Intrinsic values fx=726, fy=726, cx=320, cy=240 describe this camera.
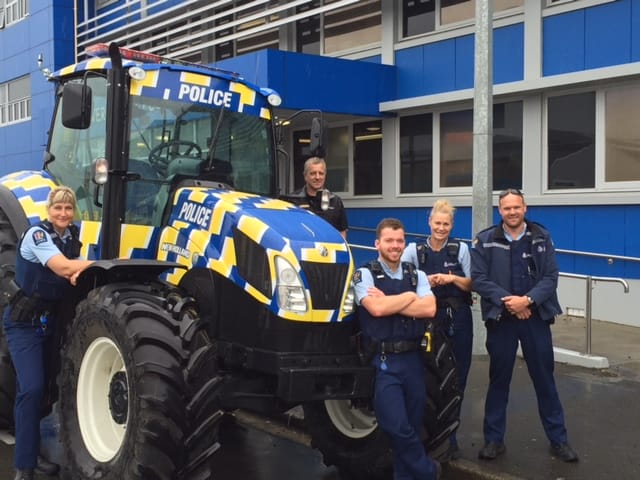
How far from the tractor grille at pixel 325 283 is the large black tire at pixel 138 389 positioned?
686mm

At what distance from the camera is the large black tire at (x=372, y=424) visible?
472 cm

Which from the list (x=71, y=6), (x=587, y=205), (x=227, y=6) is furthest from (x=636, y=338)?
(x=71, y=6)

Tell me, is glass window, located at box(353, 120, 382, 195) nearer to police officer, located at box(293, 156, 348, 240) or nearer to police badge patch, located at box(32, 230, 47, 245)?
police officer, located at box(293, 156, 348, 240)

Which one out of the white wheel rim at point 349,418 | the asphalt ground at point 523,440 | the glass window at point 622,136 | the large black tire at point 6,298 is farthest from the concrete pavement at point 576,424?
→ the large black tire at point 6,298

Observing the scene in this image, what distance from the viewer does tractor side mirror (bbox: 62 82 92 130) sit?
4988mm

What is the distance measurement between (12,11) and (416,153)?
17776 millimetres

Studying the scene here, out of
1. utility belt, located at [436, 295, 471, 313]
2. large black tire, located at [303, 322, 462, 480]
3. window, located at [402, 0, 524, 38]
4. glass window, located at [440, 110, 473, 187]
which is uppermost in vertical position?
window, located at [402, 0, 524, 38]

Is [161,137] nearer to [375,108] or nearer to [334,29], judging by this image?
[375,108]

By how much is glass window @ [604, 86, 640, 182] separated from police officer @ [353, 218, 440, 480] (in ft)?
23.0

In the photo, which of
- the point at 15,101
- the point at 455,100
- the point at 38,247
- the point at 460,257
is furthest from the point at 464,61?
the point at 15,101

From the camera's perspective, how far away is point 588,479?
15.9ft

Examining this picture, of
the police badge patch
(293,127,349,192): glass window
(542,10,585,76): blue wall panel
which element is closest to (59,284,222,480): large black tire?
the police badge patch

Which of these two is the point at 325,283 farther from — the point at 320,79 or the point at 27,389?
the point at 320,79

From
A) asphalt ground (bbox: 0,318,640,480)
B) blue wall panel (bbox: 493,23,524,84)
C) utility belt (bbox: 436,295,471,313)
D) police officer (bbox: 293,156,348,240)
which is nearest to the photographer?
asphalt ground (bbox: 0,318,640,480)
